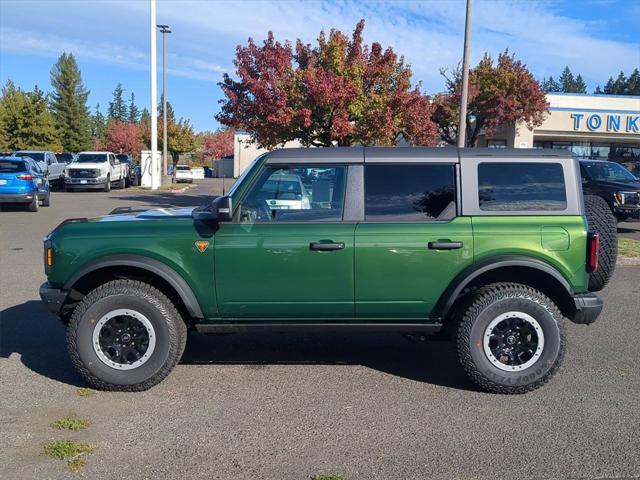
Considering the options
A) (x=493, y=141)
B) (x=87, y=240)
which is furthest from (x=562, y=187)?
(x=493, y=141)

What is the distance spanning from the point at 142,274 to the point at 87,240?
0.51 meters

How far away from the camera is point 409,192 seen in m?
4.97

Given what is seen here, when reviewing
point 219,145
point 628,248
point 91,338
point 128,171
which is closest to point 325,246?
point 91,338

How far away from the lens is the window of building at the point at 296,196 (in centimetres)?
494

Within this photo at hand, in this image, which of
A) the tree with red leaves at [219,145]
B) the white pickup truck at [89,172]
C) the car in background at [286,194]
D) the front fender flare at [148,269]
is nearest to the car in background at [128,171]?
the white pickup truck at [89,172]

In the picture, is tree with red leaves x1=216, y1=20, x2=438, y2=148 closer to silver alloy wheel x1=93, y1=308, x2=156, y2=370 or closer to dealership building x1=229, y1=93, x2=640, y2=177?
silver alloy wheel x1=93, y1=308, x2=156, y2=370

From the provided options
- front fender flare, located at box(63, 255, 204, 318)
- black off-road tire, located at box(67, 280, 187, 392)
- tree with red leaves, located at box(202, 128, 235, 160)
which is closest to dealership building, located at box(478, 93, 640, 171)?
front fender flare, located at box(63, 255, 204, 318)

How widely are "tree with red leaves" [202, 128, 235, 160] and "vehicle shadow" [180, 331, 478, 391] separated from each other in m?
70.2

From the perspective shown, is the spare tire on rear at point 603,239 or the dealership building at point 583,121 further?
the dealership building at point 583,121

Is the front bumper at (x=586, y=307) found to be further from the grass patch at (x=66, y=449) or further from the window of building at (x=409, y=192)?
the grass patch at (x=66, y=449)

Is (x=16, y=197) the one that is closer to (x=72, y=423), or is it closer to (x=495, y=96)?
(x=72, y=423)

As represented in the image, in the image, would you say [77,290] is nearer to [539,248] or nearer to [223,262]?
[223,262]

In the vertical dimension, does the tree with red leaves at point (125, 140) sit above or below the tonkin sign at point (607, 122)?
above

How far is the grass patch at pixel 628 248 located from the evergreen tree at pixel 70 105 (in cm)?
6403
